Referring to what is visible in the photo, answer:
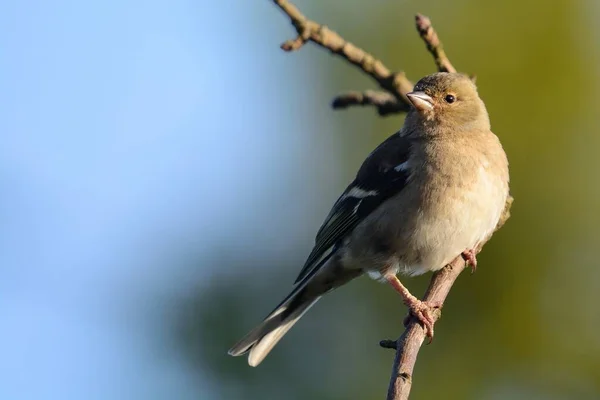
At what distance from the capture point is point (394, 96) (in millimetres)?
6305

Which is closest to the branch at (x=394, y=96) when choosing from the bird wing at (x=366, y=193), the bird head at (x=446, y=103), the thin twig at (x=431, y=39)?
the thin twig at (x=431, y=39)

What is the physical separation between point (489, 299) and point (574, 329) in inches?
30.8

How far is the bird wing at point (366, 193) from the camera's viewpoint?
22.1 feet

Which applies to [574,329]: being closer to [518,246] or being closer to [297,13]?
[518,246]

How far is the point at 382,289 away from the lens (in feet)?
28.5

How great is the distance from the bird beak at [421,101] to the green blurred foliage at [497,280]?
2015 mm

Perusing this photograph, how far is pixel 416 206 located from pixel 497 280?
247cm

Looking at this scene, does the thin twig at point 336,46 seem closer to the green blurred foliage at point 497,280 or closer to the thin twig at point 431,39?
the thin twig at point 431,39

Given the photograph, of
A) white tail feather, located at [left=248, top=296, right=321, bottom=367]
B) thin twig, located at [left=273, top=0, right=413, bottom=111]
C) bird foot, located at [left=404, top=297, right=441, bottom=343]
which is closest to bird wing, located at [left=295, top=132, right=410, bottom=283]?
white tail feather, located at [left=248, top=296, right=321, bottom=367]

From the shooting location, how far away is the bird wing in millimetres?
6746

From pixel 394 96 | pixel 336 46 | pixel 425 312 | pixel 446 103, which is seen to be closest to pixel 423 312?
pixel 425 312

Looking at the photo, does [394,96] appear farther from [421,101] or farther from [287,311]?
[287,311]

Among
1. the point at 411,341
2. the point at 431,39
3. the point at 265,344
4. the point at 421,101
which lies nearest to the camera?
the point at 411,341

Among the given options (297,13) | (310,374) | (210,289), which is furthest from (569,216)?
(297,13)
